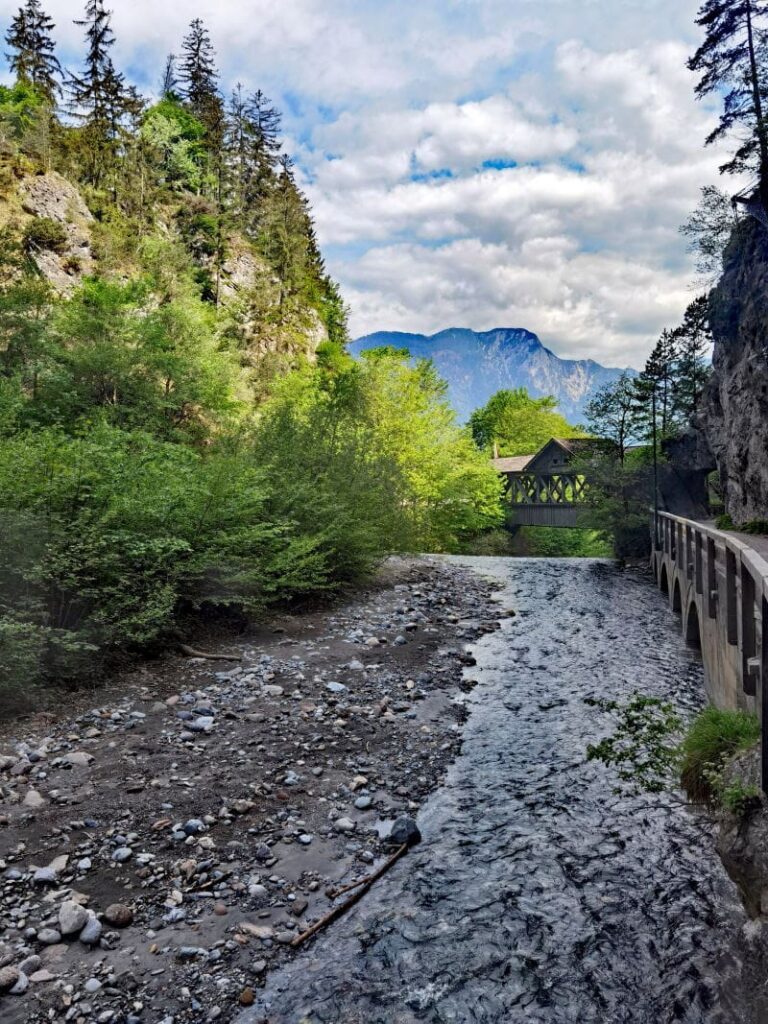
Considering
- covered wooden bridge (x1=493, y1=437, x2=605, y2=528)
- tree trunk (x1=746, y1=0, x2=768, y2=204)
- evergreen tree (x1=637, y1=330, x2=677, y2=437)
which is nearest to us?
tree trunk (x1=746, y1=0, x2=768, y2=204)

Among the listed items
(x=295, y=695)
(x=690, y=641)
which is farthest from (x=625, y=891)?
(x=690, y=641)

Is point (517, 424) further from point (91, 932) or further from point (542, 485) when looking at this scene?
point (91, 932)

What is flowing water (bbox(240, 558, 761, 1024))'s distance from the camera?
3.11 m

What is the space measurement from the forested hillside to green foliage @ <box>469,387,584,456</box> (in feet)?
74.7

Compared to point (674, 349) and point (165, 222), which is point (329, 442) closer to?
point (674, 349)

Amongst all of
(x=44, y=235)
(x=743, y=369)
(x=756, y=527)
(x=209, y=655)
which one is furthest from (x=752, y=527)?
(x=44, y=235)

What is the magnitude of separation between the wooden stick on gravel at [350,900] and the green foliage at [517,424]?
172 ft

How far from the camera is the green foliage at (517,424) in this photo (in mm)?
58656

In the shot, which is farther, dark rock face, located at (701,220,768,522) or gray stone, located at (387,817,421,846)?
dark rock face, located at (701,220,768,522)

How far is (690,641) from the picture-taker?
35.0ft

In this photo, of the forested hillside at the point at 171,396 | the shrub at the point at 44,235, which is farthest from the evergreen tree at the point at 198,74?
the shrub at the point at 44,235

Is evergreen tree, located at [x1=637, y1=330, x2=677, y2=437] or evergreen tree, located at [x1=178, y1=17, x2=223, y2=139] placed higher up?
evergreen tree, located at [x1=178, y1=17, x2=223, y2=139]

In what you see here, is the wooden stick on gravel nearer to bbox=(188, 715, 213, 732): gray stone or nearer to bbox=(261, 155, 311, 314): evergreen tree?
bbox=(188, 715, 213, 732): gray stone

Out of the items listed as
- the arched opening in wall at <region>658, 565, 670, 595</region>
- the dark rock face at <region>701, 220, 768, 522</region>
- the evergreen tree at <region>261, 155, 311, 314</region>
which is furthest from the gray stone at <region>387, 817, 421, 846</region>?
the evergreen tree at <region>261, 155, 311, 314</region>
